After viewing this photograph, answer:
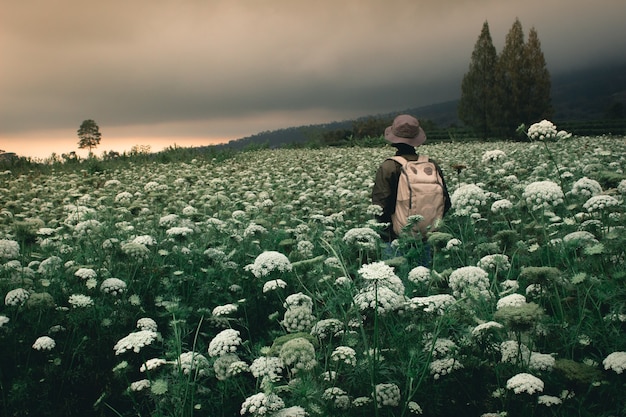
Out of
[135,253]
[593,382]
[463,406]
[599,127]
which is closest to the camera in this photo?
[593,382]

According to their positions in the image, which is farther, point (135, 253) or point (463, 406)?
point (135, 253)

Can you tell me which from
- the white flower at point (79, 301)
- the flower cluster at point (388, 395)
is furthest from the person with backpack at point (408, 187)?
the white flower at point (79, 301)

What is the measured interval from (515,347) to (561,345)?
850 mm

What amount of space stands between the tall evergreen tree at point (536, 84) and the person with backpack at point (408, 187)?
→ 180 feet

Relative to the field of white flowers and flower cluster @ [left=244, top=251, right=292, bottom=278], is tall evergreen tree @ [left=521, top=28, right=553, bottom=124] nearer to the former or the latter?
the field of white flowers

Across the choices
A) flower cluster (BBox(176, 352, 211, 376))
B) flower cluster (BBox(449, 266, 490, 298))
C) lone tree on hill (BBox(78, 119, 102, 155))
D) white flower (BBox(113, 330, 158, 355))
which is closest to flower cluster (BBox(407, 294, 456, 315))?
flower cluster (BBox(449, 266, 490, 298))

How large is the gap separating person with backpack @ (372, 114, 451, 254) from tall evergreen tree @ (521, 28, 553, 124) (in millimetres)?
54863

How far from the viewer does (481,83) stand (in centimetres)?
6028

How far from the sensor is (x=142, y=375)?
5078 mm

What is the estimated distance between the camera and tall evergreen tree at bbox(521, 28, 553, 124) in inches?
2243

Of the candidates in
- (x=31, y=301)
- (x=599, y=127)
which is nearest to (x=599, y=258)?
(x=31, y=301)

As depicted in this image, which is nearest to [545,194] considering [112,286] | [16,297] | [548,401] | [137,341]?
[548,401]

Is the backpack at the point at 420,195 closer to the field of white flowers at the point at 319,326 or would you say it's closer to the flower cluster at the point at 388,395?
the field of white flowers at the point at 319,326

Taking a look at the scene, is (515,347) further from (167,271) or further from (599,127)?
(599,127)
